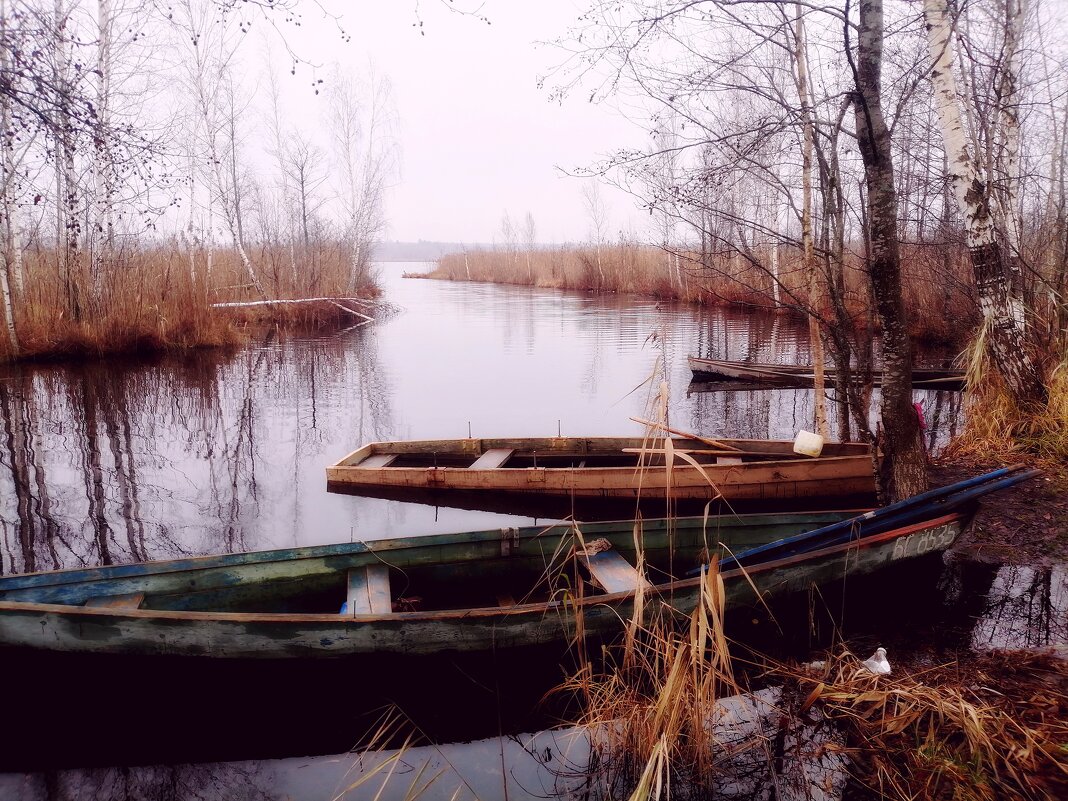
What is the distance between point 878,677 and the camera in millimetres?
3186

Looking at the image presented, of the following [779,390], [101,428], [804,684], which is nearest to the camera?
[804,684]

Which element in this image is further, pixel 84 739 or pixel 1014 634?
pixel 1014 634

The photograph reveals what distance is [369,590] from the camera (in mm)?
3910

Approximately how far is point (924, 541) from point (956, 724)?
1.47m

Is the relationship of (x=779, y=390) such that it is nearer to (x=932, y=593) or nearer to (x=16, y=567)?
(x=932, y=593)

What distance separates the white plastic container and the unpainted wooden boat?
6.30 ft

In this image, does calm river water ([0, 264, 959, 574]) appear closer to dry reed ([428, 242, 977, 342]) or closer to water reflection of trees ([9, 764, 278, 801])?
dry reed ([428, 242, 977, 342])

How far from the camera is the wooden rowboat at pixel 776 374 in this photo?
32.9 ft

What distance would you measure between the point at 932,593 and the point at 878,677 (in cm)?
147

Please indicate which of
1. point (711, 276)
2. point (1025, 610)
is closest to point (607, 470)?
point (1025, 610)

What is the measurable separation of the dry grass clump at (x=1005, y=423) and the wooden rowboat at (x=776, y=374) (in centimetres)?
365

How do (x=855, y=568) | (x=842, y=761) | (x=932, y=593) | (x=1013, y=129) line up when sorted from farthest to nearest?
(x=1013, y=129), (x=932, y=593), (x=855, y=568), (x=842, y=761)

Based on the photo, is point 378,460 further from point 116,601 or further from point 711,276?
point 711,276

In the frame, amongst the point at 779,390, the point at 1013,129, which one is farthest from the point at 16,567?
the point at 1013,129
